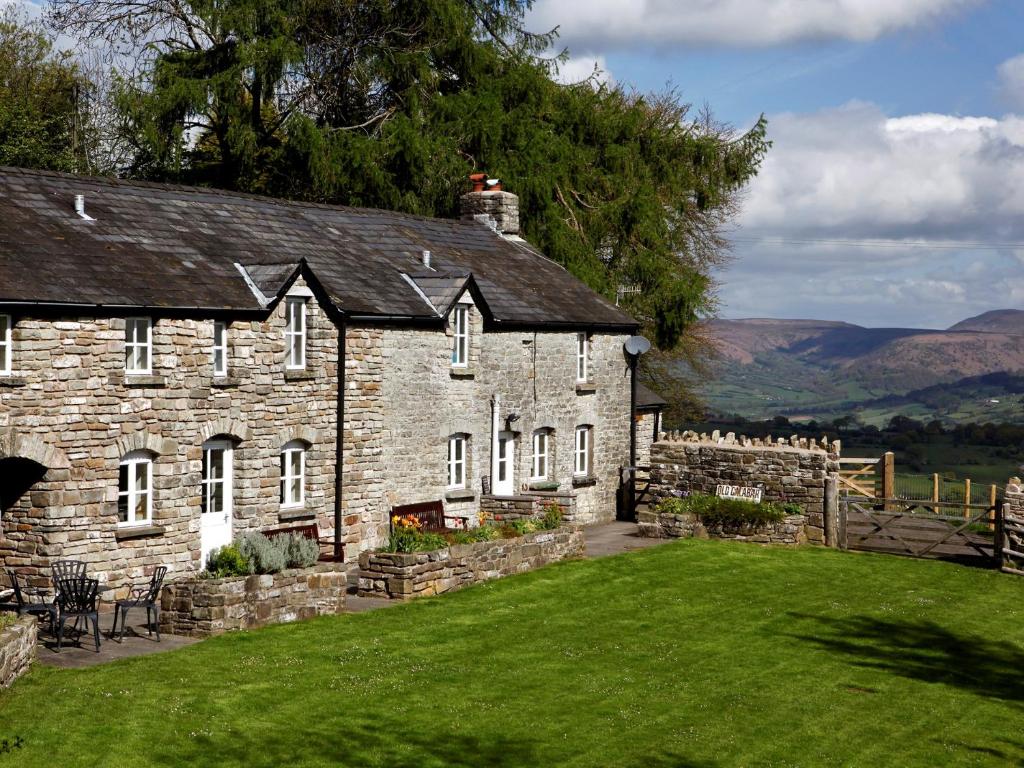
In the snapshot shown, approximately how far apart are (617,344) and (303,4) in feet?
50.3

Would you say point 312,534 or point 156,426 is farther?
point 312,534

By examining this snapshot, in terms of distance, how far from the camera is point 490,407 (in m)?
29.2

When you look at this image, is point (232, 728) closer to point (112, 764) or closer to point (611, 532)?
point (112, 764)

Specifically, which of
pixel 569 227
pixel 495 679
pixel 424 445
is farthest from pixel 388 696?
pixel 569 227

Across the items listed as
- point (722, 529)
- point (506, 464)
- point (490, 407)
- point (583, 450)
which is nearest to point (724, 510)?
point (722, 529)

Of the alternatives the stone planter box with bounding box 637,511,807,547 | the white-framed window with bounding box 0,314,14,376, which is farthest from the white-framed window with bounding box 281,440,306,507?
the stone planter box with bounding box 637,511,807,547

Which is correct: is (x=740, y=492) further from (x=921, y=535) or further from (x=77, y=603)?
(x=77, y=603)

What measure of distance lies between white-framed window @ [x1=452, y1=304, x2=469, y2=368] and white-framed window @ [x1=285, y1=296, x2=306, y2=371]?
4.33 meters

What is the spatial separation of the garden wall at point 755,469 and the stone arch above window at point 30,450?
1466cm

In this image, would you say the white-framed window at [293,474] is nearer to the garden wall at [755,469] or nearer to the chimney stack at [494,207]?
the garden wall at [755,469]

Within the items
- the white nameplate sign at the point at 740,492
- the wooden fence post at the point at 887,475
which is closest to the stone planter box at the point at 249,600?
the white nameplate sign at the point at 740,492

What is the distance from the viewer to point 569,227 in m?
40.0

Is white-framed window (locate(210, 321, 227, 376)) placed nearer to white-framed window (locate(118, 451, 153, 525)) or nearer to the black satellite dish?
white-framed window (locate(118, 451, 153, 525))

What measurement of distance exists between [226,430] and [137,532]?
2537 millimetres
